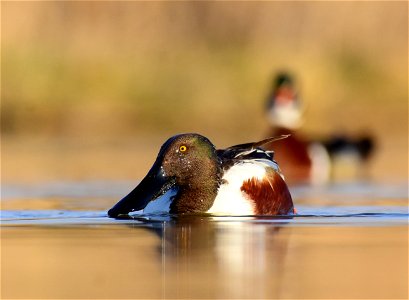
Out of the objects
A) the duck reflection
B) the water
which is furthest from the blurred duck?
the duck reflection

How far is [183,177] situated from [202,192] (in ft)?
0.66

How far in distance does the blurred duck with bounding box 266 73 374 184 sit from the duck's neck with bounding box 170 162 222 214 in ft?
21.2

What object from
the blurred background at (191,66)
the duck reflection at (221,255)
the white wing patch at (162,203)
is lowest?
the duck reflection at (221,255)

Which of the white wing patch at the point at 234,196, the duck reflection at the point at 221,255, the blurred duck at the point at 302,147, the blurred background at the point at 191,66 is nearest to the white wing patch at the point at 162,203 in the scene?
the duck reflection at the point at 221,255

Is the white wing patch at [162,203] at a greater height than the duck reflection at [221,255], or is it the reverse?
the white wing patch at [162,203]

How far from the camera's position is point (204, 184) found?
8.66 meters

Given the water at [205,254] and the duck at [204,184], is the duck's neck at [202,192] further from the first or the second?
A: the water at [205,254]

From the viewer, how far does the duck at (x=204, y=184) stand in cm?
859

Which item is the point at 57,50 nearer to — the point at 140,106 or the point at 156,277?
the point at 140,106

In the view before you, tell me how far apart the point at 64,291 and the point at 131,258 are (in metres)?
0.90

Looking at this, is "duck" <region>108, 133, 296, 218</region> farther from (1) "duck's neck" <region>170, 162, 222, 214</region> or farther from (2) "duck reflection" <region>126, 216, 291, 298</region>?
(2) "duck reflection" <region>126, 216, 291, 298</region>

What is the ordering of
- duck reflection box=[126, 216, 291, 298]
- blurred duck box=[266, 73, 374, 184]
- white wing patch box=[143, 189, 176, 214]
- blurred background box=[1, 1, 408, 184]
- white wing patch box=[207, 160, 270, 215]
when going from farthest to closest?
blurred background box=[1, 1, 408, 184] → blurred duck box=[266, 73, 374, 184] → white wing patch box=[143, 189, 176, 214] → white wing patch box=[207, 160, 270, 215] → duck reflection box=[126, 216, 291, 298]

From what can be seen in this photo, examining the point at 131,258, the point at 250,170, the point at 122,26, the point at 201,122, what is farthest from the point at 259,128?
the point at 131,258

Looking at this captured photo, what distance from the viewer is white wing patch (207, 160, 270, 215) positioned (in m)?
8.57
